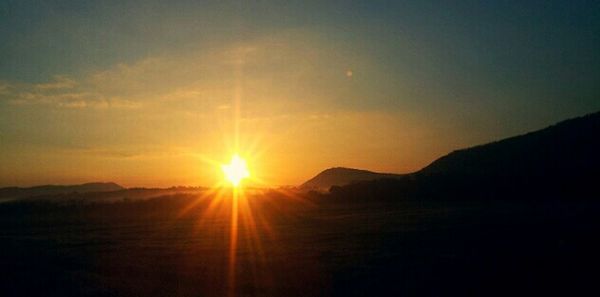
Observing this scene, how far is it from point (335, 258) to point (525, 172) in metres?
34.5

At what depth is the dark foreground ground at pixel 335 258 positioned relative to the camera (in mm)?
12984

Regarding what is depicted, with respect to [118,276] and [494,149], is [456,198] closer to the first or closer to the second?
[494,149]

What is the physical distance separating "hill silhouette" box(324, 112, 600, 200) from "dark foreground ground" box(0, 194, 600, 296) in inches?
389

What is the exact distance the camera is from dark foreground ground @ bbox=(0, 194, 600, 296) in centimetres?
1298

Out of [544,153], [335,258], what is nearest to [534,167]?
[544,153]

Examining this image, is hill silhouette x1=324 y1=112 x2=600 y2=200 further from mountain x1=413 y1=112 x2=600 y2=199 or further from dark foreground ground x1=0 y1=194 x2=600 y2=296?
dark foreground ground x1=0 y1=194 x2=600 y2=296

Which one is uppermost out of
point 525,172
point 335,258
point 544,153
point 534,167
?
point 544,153

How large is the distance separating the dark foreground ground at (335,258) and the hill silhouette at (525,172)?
9873mm

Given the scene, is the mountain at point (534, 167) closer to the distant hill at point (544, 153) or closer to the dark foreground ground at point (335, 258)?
the distant hill at point (544, 153)

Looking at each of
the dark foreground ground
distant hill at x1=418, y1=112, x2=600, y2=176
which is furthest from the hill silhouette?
the dark foreground ground

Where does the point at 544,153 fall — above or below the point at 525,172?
above

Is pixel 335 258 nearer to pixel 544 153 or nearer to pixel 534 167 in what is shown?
pixel 534 167

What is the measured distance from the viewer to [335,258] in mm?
17156

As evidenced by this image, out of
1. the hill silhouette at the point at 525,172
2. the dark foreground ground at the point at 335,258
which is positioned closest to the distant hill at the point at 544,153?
the hill silhouette at the point at 525,172
